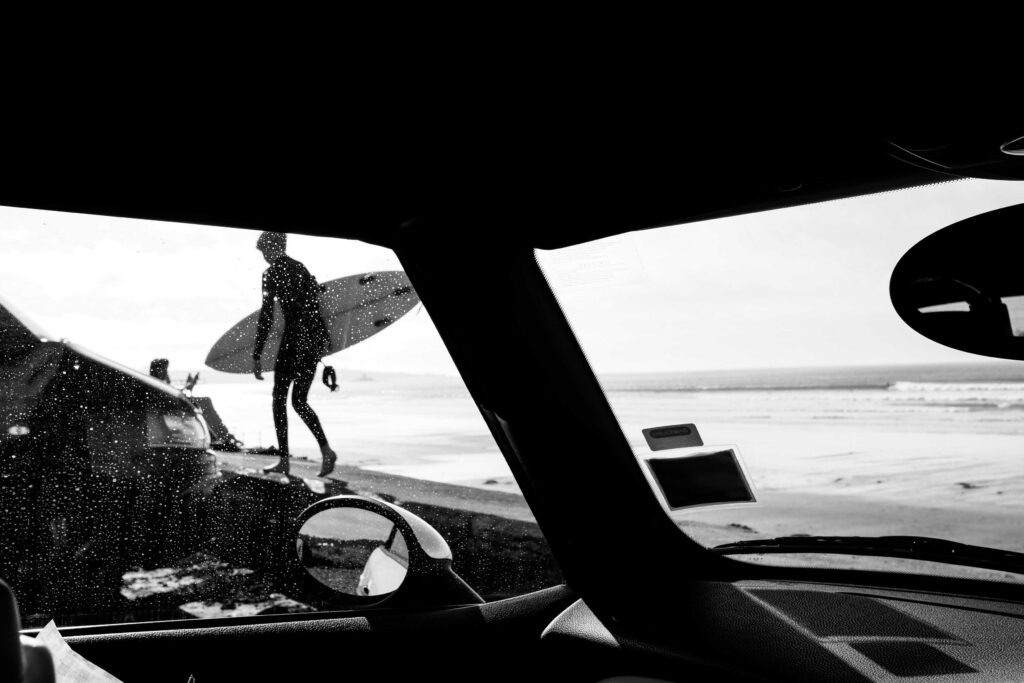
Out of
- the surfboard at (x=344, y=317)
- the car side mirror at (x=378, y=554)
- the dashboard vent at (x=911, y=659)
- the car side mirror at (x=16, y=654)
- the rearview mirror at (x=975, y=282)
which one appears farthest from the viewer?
the car side mirror at (x=378, y=554)

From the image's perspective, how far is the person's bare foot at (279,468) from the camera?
8.59 feet

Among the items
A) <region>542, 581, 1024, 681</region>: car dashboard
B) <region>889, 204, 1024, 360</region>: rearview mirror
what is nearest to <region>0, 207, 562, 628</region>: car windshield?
<region>542, 581, 1024, 681</region>: car dashboard

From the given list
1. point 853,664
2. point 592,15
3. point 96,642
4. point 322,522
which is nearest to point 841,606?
point 853,664

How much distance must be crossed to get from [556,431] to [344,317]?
3.21 ft

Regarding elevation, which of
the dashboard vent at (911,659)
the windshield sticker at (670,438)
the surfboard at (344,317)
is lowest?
the dashboard vent at (911,659)

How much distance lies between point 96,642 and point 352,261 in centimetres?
157

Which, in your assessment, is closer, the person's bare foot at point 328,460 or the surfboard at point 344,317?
the surfboard at point 344,317

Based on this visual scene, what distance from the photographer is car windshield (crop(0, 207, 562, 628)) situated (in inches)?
A: 84.7

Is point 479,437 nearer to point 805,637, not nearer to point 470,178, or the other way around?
point 470,178

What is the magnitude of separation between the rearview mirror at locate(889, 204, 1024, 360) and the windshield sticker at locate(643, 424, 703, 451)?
115 centimetres

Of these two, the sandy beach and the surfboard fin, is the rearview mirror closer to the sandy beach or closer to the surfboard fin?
the sandy beach

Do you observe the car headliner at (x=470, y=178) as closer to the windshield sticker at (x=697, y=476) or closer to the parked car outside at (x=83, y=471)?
the parked car outside at (x=83, y=471)

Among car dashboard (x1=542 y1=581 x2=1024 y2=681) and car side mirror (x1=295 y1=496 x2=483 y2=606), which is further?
car side mirror (x1=295 y1=496 x2=483 y2=606)

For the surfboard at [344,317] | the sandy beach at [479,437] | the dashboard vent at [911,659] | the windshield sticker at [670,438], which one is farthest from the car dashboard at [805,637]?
the surfboard at [344,317]
